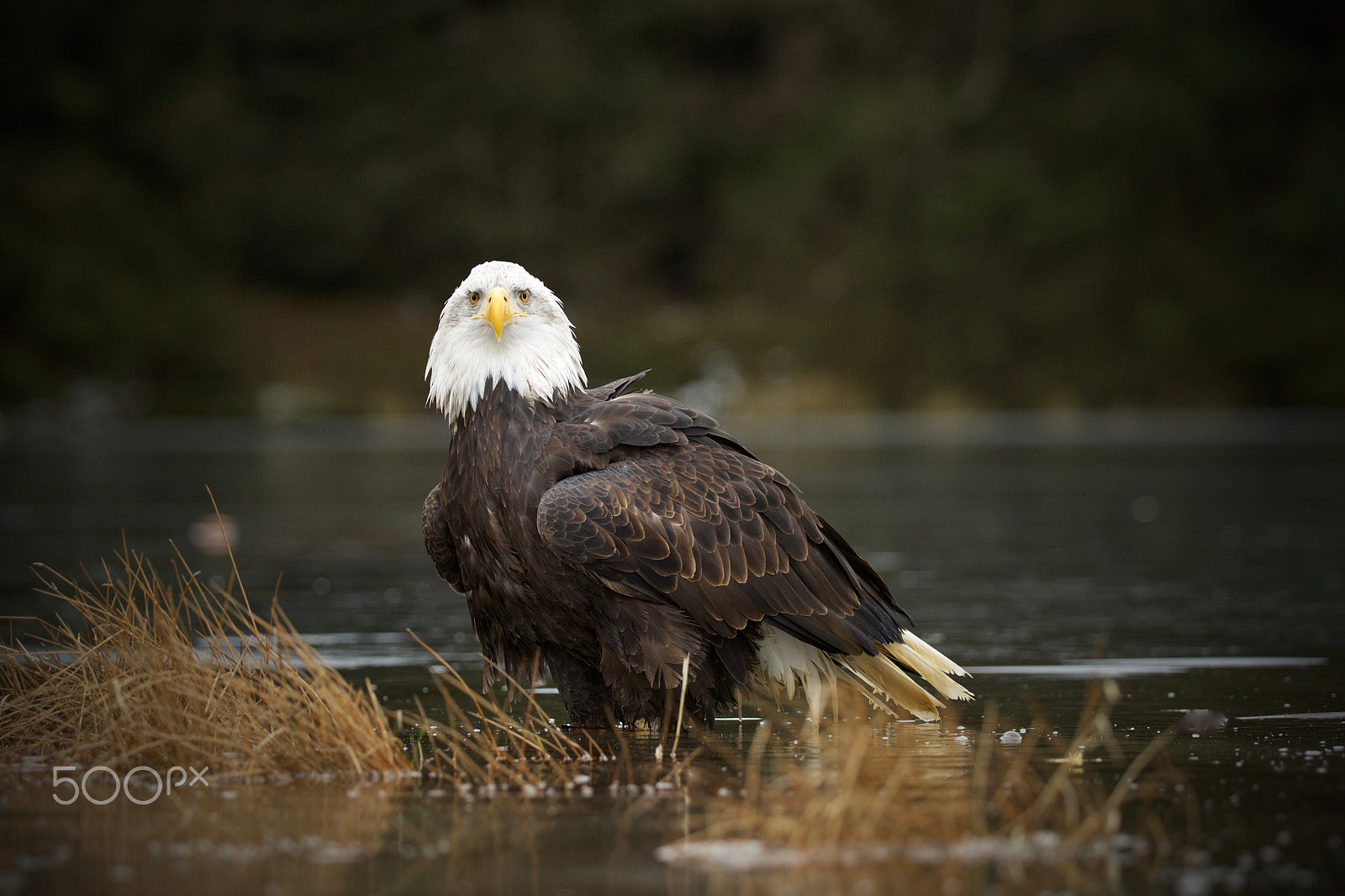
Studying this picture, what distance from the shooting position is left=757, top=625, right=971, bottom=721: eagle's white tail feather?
19.0ft

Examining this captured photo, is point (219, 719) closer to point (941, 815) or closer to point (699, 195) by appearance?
point (941, 815)

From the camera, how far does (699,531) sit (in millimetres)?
5473

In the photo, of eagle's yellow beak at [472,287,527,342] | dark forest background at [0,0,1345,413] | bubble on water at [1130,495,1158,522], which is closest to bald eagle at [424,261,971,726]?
eagle's yellow beak at [472,287,527,342]

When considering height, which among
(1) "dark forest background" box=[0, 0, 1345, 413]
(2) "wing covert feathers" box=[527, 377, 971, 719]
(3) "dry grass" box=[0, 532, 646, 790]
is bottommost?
(3) "dry grass" box=[0, 532, 646, 790]

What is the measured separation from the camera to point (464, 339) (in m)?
5.64

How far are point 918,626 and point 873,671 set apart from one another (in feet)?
7.94

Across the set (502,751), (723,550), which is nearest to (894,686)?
(723,550)

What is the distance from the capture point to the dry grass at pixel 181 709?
4.85m

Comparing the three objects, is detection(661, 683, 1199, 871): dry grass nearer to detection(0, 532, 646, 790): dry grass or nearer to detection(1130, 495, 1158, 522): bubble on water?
detection(0, 532, 646, 790): dry grass

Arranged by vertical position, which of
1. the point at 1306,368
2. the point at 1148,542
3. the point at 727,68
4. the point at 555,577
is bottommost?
the point at 555,577

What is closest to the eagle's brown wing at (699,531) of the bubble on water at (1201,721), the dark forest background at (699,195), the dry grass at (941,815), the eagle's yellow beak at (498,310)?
the eagle's yellow beak at (498,310)

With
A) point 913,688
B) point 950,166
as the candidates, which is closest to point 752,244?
point 950,166

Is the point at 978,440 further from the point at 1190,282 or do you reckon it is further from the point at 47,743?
the point at 47,743

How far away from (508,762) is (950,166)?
38.6 meters
